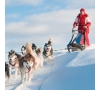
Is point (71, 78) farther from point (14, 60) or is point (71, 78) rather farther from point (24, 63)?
point (14, 60)

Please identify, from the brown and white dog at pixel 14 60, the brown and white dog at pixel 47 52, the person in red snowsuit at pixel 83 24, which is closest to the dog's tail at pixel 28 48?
the brown and white dog at pixel 14 60

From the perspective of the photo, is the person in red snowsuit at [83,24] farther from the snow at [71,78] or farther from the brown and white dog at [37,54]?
the brown and white dog at [37,54]

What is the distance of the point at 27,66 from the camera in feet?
13.0

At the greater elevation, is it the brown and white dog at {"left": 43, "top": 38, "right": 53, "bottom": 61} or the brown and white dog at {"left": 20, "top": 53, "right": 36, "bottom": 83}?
the brown and white dog at {"left": 43, "top": 38, "right": 53, "bottom": 61}

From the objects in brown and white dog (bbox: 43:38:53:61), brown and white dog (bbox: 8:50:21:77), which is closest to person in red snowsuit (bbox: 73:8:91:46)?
brown and white dog (bbox: 43:38:53:61)

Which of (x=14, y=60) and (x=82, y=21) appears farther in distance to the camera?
(x=82, y=21)

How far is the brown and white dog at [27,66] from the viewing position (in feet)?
13.0

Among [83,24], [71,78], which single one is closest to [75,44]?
[83,24]

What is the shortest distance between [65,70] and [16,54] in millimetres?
1033

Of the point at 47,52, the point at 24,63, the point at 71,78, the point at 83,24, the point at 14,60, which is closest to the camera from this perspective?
the point at 71,78

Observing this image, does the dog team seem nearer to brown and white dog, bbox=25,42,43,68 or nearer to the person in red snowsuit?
brown and white dog, bbox=25,42,43,68

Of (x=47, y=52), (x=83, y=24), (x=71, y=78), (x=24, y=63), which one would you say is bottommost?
(x=71, y=78)

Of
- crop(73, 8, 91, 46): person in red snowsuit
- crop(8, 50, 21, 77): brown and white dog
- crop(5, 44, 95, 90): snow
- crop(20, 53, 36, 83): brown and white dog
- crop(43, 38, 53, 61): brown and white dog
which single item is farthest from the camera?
crop(43, 38, 53, 61): brown and white dog

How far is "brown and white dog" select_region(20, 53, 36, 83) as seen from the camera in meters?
3.96
